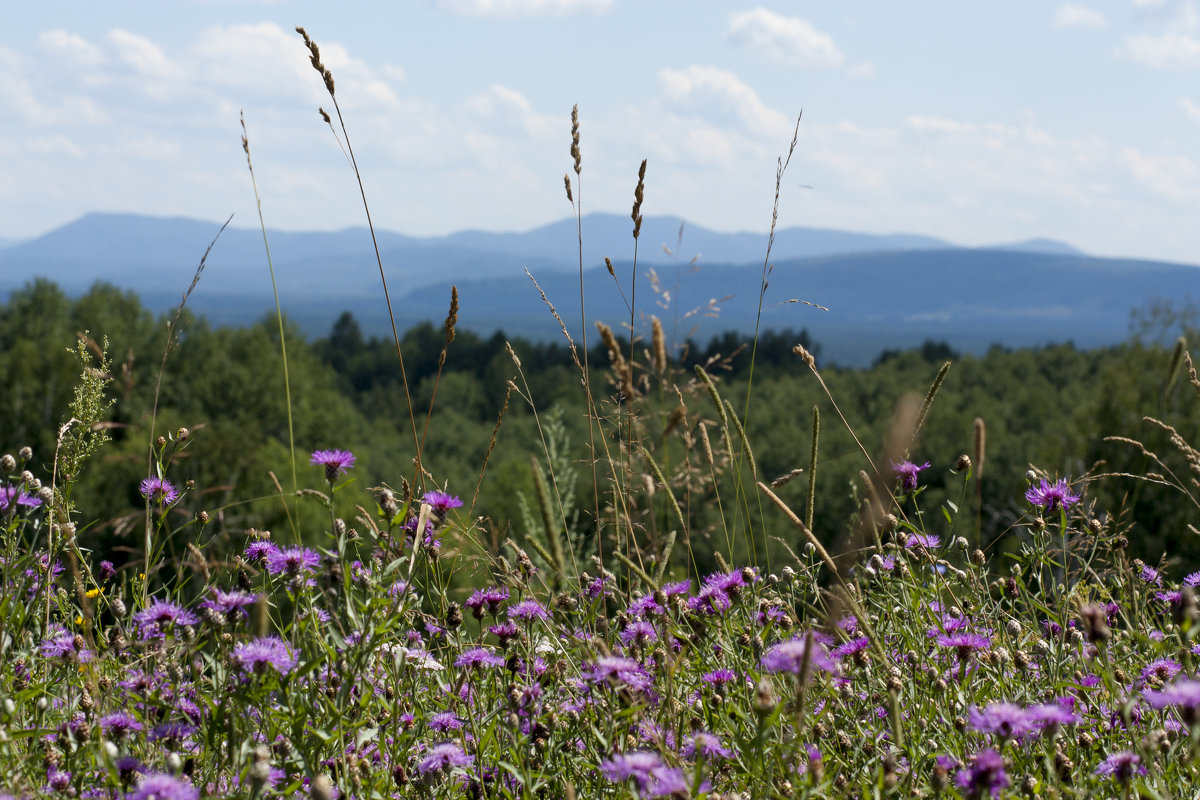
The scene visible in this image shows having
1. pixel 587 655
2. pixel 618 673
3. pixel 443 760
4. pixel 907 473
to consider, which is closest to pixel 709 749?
pixel 618 673

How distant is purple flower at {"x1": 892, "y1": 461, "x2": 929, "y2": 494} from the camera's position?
7.70 feet

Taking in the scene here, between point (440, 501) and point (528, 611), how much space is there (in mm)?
330

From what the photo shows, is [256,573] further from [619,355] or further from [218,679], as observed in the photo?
[619,355]

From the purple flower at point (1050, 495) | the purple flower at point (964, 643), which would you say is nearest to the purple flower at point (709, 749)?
the purple flower at point (964, 643)

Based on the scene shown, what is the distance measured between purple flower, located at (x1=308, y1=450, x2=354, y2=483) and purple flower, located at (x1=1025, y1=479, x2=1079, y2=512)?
162cm

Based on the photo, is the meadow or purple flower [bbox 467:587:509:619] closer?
the meadow

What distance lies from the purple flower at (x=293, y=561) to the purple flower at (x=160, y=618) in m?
0.18

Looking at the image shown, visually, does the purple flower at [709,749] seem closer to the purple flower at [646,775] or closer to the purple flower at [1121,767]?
the purple flower at [646,775]

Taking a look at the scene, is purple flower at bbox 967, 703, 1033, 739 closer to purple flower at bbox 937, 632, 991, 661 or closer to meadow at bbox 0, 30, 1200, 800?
meadow at bbox 0, 30, 1200, 800

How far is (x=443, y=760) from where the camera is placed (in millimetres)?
1569

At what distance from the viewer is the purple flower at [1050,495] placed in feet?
7.20

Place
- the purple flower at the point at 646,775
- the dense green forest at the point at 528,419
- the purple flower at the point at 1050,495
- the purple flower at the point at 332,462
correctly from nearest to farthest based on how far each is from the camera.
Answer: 1. the purple flower at the point at 646,775
2. the purple flower at the point at 332,462
3. the purple flower at the point at 1050,495
4. the dense green forest at the point at 528,419

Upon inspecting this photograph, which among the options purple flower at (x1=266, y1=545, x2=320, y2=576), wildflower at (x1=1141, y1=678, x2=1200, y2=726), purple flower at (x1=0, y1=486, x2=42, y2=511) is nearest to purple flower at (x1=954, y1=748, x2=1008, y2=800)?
wildflower at (x1=1141, y1=678, x2=1200, y2=726)

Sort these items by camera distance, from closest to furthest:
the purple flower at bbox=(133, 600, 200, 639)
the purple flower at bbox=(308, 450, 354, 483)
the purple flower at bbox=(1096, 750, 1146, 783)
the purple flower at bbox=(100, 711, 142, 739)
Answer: the purple flower at bbox=(1096, 750, 1146, 783) → the purple flower at bbox=(100, 711, 142, 739) → the purple flower at bbox=(133, 600, 200, 639) → the purple flower at bbox=(308, 450, 354, 483)
